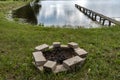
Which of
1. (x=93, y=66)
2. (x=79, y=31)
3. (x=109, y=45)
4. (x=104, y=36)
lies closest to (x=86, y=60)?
(x=93, y=66)

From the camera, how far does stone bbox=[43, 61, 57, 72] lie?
4.92 meters

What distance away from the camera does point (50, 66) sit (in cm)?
493

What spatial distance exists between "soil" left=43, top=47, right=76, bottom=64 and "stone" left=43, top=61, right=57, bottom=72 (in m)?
0.39

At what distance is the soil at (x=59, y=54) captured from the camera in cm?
548

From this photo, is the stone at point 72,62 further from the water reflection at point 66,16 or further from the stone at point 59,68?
the water reflection at point 66,16

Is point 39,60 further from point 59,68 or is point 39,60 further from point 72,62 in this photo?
point 72,62

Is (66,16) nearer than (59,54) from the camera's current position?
No

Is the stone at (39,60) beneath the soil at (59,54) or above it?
above

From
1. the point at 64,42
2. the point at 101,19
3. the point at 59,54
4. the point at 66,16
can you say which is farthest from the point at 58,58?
the point at 66,16

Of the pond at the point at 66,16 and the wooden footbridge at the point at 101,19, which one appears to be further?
the pond at the point at 66,16

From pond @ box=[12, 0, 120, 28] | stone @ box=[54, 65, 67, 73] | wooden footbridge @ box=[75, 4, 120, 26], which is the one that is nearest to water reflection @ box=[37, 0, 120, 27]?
pond @ box=[12, 0, 120, 28]

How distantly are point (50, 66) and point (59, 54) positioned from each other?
863 millimetres

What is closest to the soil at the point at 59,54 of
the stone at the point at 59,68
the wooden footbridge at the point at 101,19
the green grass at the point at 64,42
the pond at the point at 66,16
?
the stone at the point at 59,68

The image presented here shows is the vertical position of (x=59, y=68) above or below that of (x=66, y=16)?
above
